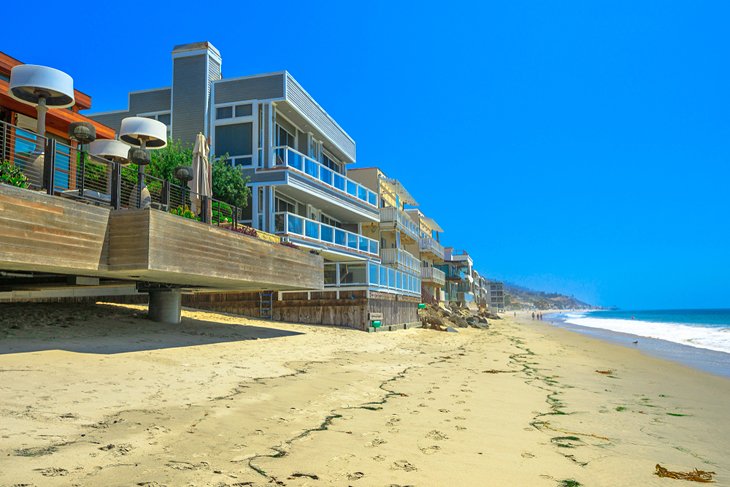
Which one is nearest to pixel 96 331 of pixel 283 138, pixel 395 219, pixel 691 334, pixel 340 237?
pixel 283 138

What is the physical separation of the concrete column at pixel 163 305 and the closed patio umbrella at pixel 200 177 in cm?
233

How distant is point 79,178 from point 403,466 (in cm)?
812

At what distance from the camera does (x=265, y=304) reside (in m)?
19.9

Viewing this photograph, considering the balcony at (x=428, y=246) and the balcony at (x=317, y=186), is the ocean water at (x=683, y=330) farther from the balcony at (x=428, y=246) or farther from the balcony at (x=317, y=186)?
the balcony at (x=317, y=186)

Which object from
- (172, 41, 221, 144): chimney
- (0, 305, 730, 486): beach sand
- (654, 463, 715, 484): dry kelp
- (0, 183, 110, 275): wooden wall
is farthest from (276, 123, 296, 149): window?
(654, 463, 715, 484): dry kelp

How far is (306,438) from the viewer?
550 centimetres

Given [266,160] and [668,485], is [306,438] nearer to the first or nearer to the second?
[668,485]

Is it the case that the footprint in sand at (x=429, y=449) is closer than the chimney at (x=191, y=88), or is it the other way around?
the footprint in sand at (x=429, y=449)

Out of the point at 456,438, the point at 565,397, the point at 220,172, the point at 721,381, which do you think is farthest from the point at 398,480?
the point at 220,172

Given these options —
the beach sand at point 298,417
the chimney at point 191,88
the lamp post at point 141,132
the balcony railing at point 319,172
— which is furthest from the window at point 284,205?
the beach sand at point 298,417

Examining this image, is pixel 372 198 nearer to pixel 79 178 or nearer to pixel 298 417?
pixel 79 178

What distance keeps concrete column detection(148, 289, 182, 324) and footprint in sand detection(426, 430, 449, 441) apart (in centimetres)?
935

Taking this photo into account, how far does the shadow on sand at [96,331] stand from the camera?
9113 mm

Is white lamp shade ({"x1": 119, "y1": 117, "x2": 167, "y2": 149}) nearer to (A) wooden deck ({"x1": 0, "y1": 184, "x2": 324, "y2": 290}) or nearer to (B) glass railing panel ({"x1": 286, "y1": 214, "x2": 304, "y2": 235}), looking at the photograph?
(A) wooden deck ({"x1": 0, "y1": 184, "x2": 324, "y2": 290})
